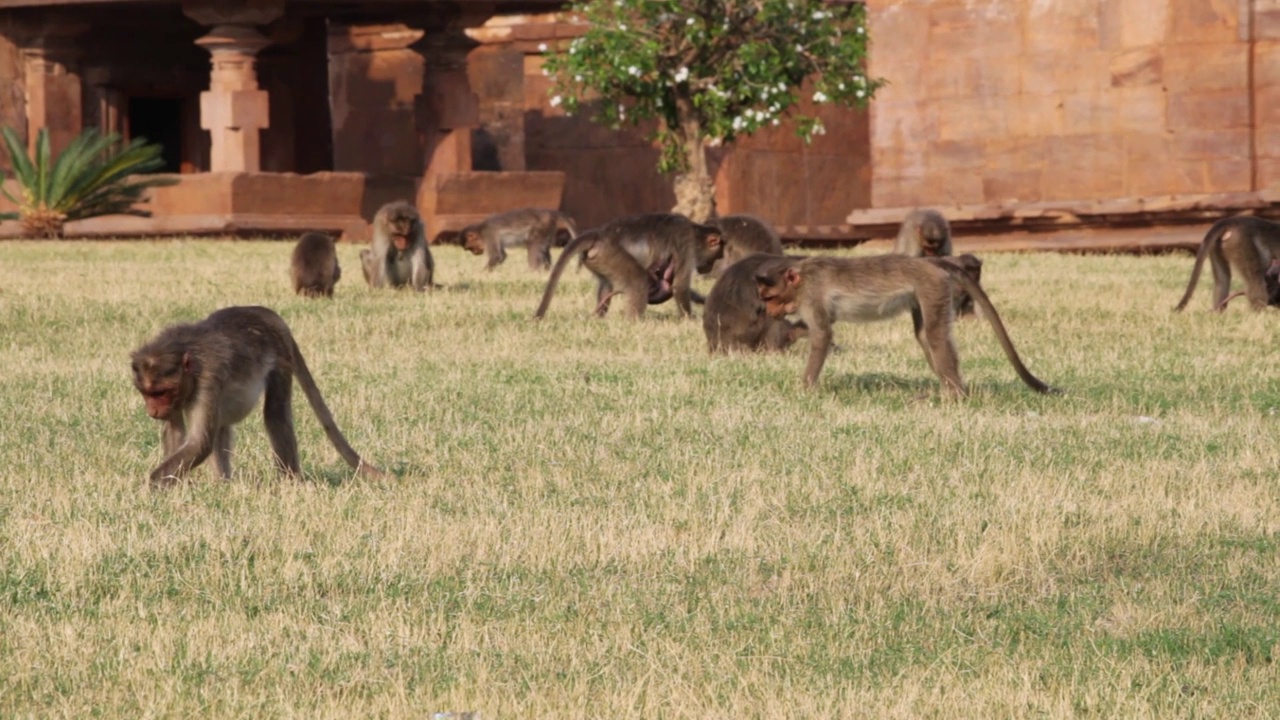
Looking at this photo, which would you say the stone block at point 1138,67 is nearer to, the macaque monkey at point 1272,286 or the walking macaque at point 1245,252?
the walking macaque at point 1245,252

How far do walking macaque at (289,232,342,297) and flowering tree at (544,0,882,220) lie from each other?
26.8 ft

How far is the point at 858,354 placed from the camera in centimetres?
1622

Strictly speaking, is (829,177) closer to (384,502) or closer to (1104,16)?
(1104,16)

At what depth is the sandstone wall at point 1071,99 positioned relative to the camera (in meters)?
28.7

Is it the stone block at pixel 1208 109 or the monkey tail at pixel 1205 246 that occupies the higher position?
the stone block at pixel 1208 109

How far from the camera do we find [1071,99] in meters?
30.1

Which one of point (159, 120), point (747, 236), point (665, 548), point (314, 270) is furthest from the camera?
point (159, 120)

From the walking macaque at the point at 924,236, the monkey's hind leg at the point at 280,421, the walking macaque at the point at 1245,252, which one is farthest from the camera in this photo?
the walking macaque at the point at 924,236

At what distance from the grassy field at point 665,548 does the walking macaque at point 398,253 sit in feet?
18.7

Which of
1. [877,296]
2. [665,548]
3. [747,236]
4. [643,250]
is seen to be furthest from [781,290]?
[747,236]

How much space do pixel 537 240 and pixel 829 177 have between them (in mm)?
Answer: 13454

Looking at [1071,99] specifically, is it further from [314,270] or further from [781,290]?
[781,290]

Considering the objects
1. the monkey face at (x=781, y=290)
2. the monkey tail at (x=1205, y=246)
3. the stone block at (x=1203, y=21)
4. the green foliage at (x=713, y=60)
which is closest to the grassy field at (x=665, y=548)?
the monkey face at (x=781, y=290)

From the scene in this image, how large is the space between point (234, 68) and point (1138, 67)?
12982mm
